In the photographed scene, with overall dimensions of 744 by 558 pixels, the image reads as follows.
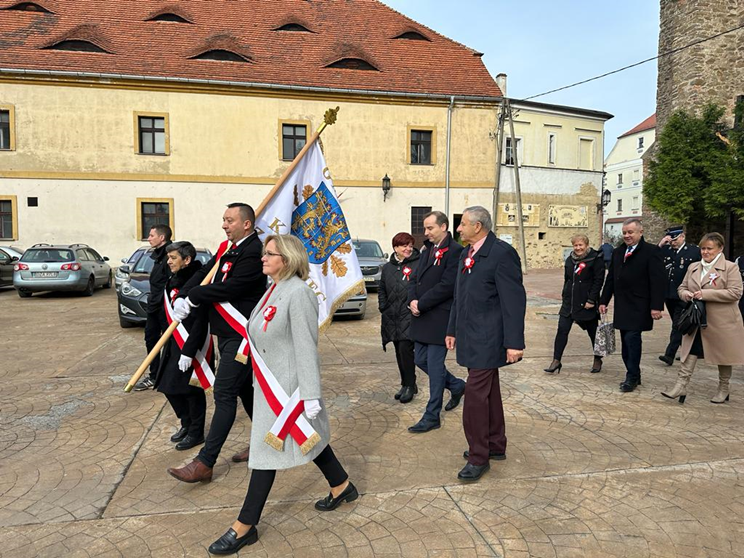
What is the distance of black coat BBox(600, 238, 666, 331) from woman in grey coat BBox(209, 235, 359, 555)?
14.5 ft

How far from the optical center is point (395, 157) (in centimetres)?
2381

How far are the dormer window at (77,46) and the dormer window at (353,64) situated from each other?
362 inches

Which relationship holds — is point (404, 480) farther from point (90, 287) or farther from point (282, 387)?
point (90, 287)

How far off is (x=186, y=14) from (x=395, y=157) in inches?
446

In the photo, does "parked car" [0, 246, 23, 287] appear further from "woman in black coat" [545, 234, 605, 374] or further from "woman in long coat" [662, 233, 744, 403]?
"woman in long coat" [662, 233, 744, 403]

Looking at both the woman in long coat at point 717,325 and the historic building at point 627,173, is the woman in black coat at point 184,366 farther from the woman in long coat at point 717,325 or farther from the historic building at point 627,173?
the historic building at point 627,173

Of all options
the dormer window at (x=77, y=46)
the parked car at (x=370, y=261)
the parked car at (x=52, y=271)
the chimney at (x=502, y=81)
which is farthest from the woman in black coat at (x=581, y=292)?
the chimney at (x=502, y=81)

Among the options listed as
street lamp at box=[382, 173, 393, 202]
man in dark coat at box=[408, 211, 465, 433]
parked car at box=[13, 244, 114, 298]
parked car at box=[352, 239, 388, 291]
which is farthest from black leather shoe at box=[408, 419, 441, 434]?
street lamp at box=[382, 173, 393, 202]

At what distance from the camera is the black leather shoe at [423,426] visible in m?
4.80

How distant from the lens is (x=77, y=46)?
21656mm

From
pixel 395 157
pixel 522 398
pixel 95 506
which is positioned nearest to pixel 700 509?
pixel 522 398

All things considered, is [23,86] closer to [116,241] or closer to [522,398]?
[116,241]

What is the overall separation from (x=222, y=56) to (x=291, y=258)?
22.5 meters

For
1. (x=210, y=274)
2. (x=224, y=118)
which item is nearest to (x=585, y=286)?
(x=210, y=274)
